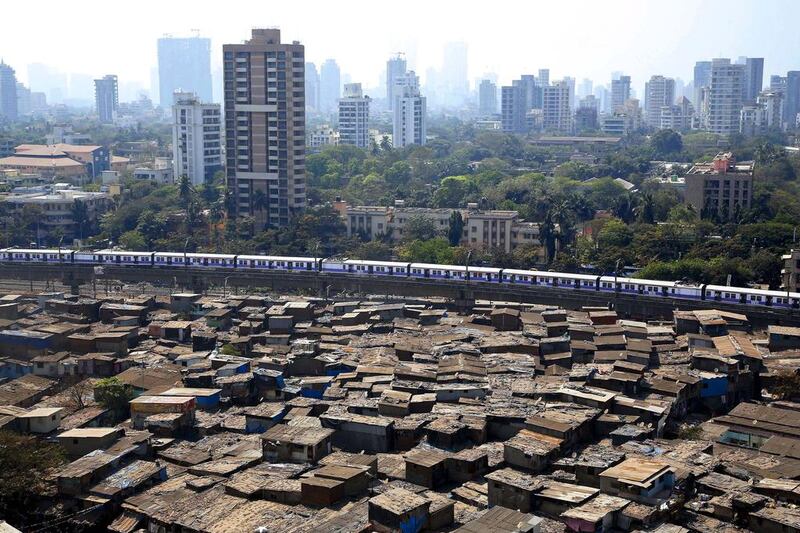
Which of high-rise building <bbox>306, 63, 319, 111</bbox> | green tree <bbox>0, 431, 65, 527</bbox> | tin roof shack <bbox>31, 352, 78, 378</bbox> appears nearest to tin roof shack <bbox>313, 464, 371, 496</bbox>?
green tree <bbox>0, 431, 65, 527</bbox>

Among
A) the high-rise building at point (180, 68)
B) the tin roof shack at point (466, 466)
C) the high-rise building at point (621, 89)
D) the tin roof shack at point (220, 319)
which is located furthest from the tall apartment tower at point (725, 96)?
the high-rise building at point (180, 68)

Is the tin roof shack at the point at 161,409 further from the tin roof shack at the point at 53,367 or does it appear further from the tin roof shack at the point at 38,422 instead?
the tin roof shack at the point at 53,367

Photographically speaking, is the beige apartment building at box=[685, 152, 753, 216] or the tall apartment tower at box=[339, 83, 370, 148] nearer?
the beige apartment building at box=[685, 152, 753, 216]

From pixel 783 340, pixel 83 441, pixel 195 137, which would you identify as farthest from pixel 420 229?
pixel 83 441

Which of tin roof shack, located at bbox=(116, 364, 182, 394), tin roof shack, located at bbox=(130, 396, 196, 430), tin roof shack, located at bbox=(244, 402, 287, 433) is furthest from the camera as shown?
tin roof shack, located at bbox=(116, 364, 182, 394)

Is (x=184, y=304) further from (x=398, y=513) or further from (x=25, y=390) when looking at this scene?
(x=398, y=513)

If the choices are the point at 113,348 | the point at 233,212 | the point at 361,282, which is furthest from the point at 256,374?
the point at 233,212

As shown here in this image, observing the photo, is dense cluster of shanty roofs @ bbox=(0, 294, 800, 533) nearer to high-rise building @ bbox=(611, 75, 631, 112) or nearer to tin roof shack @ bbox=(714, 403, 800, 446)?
tin roof shack @ bbox=(714, 403, 800, 446)
